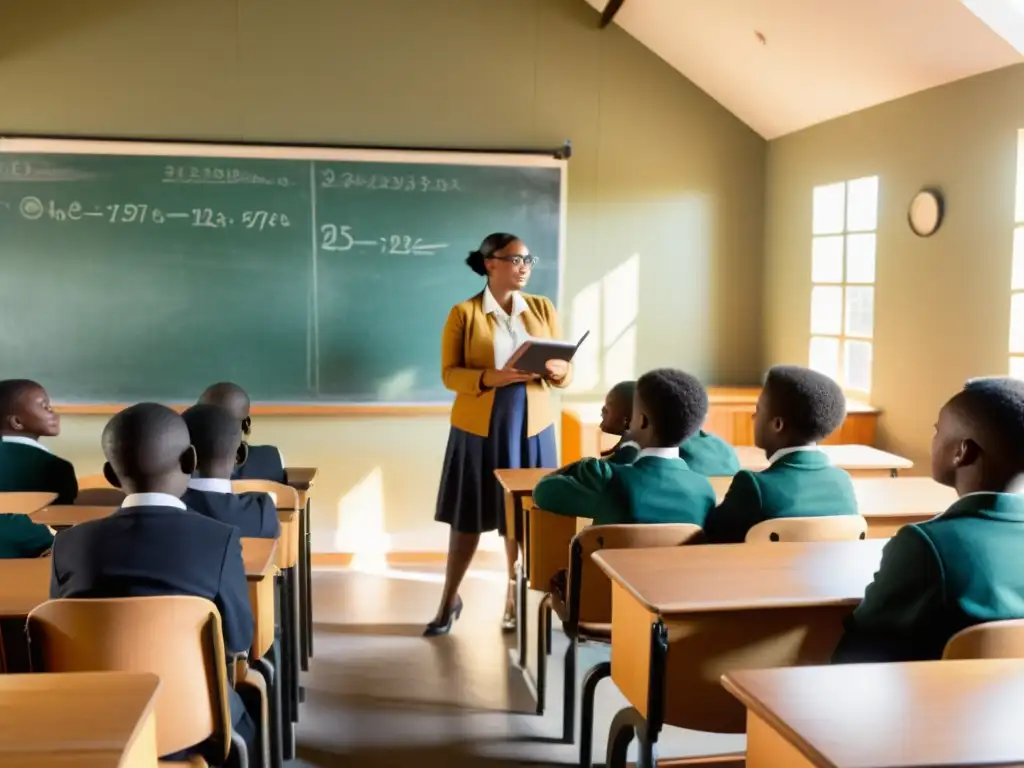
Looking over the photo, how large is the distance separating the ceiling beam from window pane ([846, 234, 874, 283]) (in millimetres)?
1598

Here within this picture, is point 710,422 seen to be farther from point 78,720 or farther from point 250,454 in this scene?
point 78,720

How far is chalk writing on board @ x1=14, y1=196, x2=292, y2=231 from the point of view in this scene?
472cm

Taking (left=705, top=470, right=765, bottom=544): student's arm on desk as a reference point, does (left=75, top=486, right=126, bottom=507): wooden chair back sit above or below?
below

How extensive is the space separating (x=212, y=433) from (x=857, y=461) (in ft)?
7.26

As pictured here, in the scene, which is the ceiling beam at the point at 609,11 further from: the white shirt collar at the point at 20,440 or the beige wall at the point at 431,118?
the white shirt collar at the point at 20,440

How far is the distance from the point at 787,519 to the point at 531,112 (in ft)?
11.0

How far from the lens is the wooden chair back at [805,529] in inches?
87.6

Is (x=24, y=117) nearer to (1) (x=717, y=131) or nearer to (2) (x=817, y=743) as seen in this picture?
(1) (x=717, y=131)

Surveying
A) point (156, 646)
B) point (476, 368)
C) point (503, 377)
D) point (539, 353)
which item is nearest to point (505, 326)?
point (476, 368)

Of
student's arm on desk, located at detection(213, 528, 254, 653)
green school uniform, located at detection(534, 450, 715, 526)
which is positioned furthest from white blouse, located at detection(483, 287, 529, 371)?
student's arm on desk, located at detection(213, 528, 254, 653)

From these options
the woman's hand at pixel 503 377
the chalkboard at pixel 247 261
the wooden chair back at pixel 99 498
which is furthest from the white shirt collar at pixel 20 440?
the chalkboard at pixel 247 261

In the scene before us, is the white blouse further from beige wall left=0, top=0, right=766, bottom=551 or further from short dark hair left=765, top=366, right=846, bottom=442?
short dark hair left=765, top=366, right=846, bottom=442

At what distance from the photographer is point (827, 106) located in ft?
14.9

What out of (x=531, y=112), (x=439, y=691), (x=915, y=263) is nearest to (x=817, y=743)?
(x=439, y=691)
